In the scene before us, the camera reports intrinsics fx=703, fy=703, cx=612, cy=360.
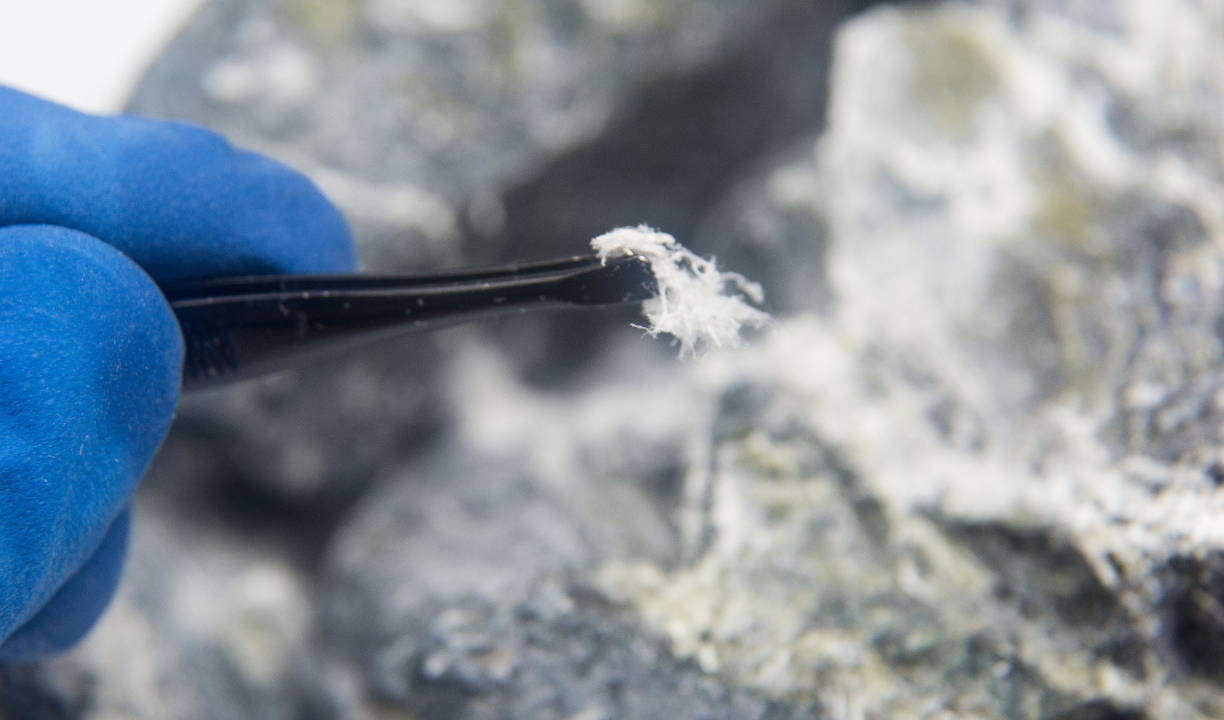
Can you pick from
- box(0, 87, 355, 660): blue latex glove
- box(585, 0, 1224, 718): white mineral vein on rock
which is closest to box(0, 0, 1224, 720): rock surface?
box(585, 0, 1224, 718): white mineral vein on rock

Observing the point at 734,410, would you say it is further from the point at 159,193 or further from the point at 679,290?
the point at 159,193

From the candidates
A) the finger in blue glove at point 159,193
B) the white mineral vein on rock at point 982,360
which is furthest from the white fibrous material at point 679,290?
the white mineral vein on rock at point 982,360

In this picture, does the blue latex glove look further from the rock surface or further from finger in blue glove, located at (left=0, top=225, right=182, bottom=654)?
the rock surface

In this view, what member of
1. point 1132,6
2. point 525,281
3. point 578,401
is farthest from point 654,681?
point 1132,6

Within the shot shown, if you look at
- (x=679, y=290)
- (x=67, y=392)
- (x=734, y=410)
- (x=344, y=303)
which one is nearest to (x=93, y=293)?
(x=67, y=392)

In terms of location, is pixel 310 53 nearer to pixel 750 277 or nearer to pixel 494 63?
pixel 494 63
